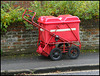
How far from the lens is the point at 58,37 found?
5496 mm

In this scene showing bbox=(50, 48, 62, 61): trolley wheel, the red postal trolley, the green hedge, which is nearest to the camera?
the red postal trolley

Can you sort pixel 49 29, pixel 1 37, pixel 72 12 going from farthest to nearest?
pixel 72 12 < pixel 1 37 < pixel 49 29

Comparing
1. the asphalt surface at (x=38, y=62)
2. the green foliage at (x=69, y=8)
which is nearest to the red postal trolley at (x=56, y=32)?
the asphalt surface at (x=38, y=62)

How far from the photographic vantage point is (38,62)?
5.62m

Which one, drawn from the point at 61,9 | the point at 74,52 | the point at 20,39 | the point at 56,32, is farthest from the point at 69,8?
the point at 20,39

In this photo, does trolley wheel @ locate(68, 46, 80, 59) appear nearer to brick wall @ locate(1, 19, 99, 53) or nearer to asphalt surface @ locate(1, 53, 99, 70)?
asphalt surface @ locate(1, 53, 99, 70)

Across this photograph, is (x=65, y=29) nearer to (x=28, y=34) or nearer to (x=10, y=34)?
(x=28, y=34)

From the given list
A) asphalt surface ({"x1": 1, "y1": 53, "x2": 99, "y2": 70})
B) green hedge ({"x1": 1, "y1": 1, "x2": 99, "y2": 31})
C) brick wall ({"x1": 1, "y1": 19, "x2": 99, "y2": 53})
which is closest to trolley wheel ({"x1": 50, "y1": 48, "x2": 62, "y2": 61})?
asphalt surface ({"x1": 1, "y1": 53, "x2": 99, "y2": 70})

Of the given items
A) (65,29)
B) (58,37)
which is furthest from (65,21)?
(58,37)

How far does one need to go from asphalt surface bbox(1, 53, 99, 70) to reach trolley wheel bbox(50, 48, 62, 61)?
0.54 feet

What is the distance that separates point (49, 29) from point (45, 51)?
2.75ft

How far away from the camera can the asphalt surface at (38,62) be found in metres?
5.22

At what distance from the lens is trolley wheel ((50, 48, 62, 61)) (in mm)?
5609

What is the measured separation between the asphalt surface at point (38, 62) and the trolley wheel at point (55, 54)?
0.17 m
